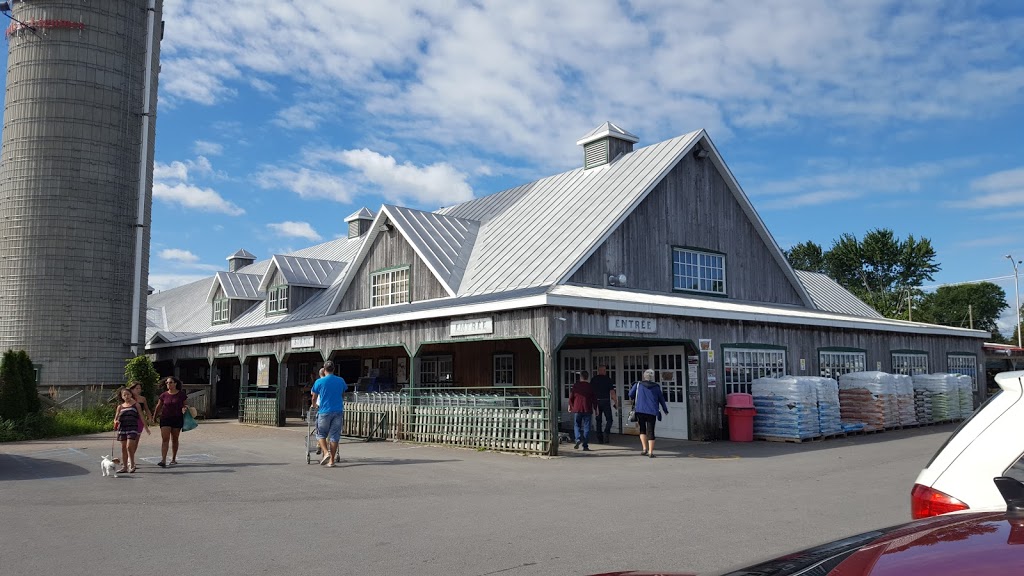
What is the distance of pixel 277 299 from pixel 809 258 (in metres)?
60.3

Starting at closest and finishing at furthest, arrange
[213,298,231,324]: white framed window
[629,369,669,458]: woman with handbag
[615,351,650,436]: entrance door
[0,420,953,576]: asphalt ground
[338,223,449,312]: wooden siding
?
[0,420,953,576]: asphalt ground, [629,369,669,458]: woman with handbag, [615,351,650,436]: entrance door, [338,223,449,312]: wooden siding, [213,298,231,324]: white framed window

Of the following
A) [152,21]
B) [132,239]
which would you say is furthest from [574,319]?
[152,21]

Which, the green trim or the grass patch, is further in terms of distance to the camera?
the green trim

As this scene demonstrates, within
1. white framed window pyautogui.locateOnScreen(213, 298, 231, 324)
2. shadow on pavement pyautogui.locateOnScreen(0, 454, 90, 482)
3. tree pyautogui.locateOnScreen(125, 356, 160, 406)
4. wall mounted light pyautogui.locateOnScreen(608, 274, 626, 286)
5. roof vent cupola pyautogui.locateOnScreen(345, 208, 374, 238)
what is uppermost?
roof vent cupola pyautogui.locateOnScreen(345, 208, 374, 238)

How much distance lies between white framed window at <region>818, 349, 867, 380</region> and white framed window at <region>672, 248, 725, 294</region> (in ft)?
13.3

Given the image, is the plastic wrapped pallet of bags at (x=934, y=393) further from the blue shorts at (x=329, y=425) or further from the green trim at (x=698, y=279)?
the blue shorts at (x=329, y=425)

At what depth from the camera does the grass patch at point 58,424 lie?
2059 cm

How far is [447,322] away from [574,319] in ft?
11.5

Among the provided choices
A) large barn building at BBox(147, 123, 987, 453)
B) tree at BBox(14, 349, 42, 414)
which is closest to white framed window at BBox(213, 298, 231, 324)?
large barn building at BBox(147, 123, 987, 453)

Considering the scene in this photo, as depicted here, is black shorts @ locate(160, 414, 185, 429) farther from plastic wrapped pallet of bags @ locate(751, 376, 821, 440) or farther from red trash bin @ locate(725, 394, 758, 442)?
plastic wrapped pallet of bags @ locate(751, 376, 821, 440)

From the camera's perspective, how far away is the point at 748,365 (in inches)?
752

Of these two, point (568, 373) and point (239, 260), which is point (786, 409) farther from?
point (239, 260)

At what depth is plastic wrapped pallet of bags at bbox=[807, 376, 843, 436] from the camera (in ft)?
59.8

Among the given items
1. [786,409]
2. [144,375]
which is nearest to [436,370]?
[144,375]
